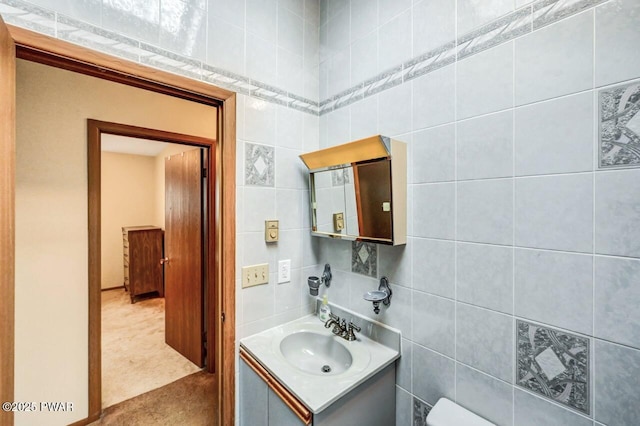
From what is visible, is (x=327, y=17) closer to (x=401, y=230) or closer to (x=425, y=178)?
(x=425, y=178)

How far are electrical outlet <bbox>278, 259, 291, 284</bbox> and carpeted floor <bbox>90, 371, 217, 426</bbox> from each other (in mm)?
1226

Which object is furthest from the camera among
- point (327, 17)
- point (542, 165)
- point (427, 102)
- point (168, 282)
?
point (168, 282)

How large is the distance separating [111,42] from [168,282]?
2.25 meters

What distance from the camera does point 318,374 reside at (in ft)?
3.50

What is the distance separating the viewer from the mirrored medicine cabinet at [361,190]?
107 cm

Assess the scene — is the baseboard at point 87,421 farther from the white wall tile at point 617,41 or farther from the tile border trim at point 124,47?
the white wall tile at point 617,41

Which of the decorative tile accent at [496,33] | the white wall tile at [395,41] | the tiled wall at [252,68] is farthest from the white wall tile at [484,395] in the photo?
the white wall tile at [395,41]

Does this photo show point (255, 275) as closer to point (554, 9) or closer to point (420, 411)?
point (420, 411)

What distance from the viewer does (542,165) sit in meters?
0.78

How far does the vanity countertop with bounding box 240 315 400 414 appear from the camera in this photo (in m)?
0.90

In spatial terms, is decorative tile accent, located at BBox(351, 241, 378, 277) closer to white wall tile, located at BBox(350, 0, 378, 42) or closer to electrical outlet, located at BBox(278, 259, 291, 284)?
electrical outlet, located at BBox(278, 259, 291, 284)

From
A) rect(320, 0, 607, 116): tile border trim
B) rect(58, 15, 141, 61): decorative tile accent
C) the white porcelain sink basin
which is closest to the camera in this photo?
rect(320, 0, 607, 116): tile border trim

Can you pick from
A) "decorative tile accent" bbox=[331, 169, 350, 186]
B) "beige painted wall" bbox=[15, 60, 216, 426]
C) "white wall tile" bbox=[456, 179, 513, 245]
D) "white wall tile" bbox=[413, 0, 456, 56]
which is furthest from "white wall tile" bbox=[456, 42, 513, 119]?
"beige painted wall" bbox=[15, 60, 216, 426]

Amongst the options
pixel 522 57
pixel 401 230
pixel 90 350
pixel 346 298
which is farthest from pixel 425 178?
pixel 90 350
